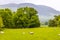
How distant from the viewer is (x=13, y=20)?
199ft

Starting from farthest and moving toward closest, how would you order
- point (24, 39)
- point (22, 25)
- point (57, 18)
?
1. point (57, 18)
2. point (22, 25)
3. point (24, 39)

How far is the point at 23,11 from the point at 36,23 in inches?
217

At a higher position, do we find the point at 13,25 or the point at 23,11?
the point at 23,11

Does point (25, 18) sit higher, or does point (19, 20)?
point (25, 18)

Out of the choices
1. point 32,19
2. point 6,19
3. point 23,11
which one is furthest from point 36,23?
point 6,19

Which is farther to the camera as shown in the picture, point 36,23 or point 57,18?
point 57,18

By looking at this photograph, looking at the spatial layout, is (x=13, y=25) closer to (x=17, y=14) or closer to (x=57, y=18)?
(x=17, y=14)

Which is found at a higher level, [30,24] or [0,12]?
[0,12]

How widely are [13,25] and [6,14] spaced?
396 cm

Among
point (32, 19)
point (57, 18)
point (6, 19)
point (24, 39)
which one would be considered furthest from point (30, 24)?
point (24, 39)

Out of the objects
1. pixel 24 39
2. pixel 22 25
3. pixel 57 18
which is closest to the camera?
pixel 24 39

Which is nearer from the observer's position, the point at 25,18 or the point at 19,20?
the point at 19,20

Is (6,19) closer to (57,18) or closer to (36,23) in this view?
(36,23)

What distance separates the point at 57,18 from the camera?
228 ft
